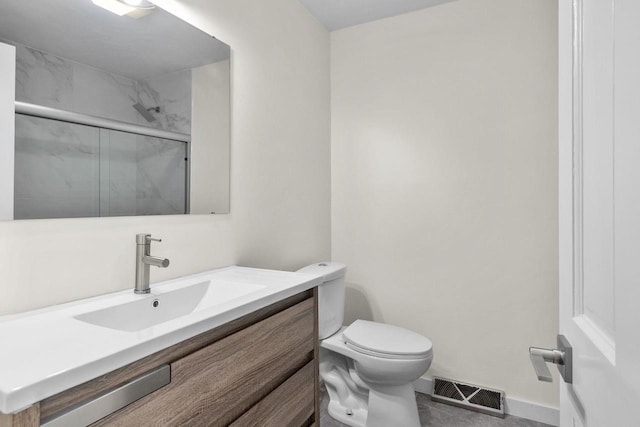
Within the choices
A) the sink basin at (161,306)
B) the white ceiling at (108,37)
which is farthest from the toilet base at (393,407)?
the white ceiling at (108,37)

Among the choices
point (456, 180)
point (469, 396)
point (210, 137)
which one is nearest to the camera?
point (210, 137)

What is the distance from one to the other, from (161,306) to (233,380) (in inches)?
14.7

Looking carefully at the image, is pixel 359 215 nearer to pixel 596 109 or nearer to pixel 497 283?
pixel 497 283

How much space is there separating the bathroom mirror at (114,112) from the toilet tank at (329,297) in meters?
0.69

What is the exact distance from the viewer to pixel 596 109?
51 centimetres

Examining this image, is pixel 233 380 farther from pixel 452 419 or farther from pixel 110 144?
pixel 452 419

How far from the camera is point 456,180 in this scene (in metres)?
2.18

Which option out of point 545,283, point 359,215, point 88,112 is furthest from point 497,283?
point 88,112

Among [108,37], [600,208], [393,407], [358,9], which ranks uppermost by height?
[358,9]

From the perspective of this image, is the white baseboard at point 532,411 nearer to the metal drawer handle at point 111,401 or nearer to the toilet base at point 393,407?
the toilet base at point 393,407

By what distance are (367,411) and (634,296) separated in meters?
1.76

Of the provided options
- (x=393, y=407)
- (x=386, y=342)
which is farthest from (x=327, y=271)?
(x=393, y=407)

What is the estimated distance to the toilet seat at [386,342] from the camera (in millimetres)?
1681

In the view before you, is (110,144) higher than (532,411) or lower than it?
higher
